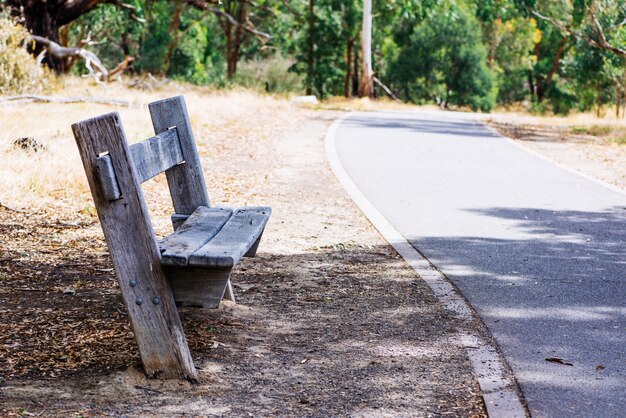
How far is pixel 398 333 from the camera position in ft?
16.6

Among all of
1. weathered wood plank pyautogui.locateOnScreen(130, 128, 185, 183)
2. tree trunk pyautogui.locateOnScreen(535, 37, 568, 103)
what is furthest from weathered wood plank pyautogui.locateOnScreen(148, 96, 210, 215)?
tree trunk pyautogui.locateOnScreen(535, 37, 568, 103)

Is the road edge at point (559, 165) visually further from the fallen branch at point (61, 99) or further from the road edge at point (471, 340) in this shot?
the fallen branch at point (61, 99)

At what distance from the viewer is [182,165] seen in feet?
17.4

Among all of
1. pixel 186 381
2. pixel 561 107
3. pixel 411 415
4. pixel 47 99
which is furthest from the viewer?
pixel 561 107

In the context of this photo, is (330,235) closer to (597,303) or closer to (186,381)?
(597,303)

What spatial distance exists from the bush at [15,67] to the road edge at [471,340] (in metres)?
10.5

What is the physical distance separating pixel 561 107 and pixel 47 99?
39.6m

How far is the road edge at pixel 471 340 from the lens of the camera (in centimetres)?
401

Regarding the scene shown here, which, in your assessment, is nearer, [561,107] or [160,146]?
[160,146]

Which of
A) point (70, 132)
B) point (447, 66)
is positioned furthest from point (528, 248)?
point (447, 66)

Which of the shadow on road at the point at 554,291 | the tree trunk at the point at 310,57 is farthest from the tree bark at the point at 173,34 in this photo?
the shadow on road at the point at 554,291

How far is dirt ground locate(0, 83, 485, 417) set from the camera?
402 centimetres

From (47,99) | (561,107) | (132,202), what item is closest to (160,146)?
(132,202)

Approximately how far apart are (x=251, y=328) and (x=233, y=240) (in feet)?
3.15
